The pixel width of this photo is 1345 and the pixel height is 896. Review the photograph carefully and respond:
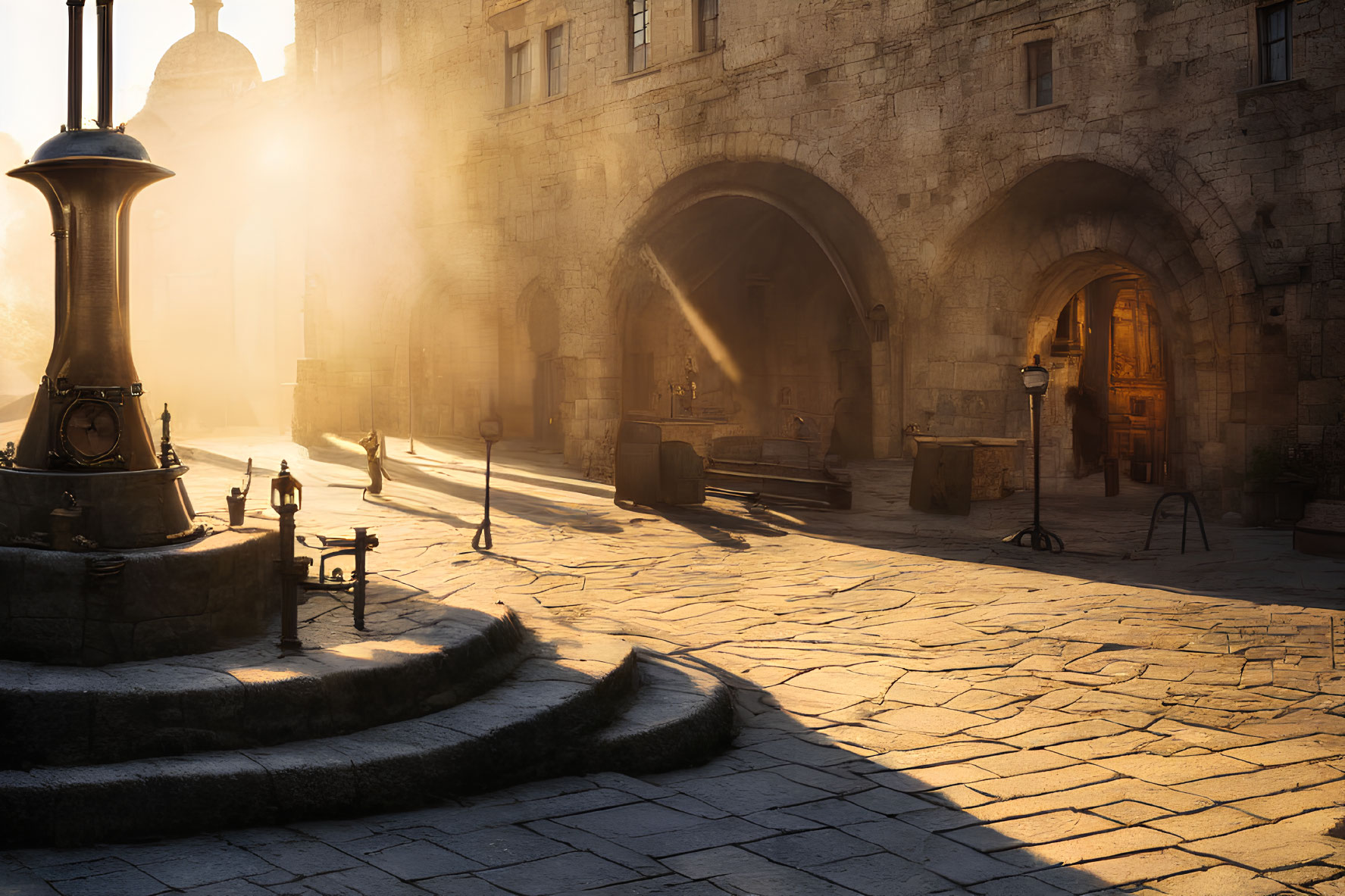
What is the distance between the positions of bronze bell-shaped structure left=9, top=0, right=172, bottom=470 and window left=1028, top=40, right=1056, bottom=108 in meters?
10.8

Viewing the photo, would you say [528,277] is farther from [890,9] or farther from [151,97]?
[151,97]

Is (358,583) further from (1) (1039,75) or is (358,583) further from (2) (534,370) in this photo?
(2) (534,370)

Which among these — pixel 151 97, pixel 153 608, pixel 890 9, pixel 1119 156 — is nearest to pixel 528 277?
pixel 890 9

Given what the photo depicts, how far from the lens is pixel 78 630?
438 centimetres

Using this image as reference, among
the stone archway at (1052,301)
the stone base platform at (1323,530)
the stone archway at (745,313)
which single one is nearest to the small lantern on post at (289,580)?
the stone base platform at (1323,530)

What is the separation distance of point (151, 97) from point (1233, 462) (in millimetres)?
40000

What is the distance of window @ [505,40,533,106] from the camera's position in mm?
19656

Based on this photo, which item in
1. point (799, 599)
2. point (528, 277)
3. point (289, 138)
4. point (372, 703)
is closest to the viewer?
point (372, 703)

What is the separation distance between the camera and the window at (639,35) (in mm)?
17359

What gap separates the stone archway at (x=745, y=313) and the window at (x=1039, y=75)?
337cm

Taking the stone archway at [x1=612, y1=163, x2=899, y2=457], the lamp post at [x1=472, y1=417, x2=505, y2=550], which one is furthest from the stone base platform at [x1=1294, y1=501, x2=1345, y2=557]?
the stone archway at [x1=612, y1=163, x2=899, y2=457]

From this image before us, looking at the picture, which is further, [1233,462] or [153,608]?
[1233,462]

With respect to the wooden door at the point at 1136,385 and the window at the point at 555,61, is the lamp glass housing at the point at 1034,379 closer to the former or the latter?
the wooden door at the point at 1136,385

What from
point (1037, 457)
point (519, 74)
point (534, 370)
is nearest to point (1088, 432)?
point (1037, 457)
